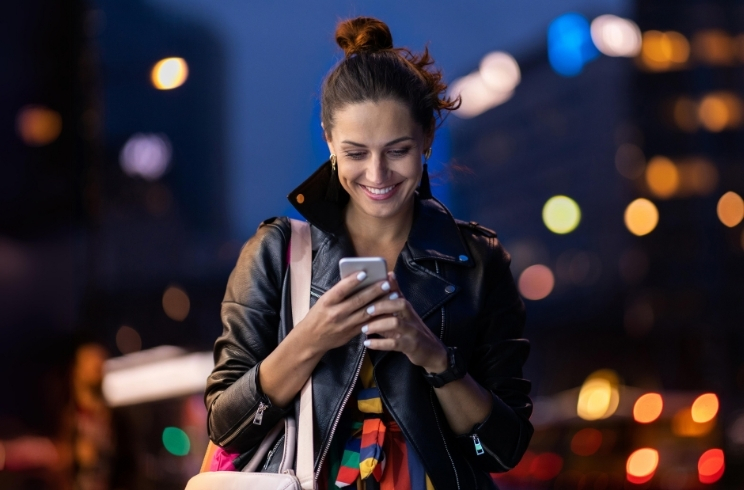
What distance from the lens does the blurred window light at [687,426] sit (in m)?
7.25

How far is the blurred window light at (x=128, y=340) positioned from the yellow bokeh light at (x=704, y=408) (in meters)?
4.10

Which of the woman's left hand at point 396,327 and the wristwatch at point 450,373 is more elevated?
the woman's left hand at point 396,327

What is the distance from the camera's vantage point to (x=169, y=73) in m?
6.54

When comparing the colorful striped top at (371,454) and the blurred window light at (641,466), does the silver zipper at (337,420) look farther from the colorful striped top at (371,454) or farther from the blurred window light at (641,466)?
the blurred window light at (641,466)

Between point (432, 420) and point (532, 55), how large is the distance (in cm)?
510

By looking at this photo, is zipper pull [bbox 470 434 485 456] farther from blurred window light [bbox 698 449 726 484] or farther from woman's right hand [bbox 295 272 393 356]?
blurred window light [bbox 698 449 726 484]

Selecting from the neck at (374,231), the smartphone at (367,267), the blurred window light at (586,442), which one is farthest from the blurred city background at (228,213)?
the smartphone at (367,267)

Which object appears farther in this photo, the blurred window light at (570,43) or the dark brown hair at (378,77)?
the blurred window light at (570,43)

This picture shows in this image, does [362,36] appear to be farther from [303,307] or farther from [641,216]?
[641,216]

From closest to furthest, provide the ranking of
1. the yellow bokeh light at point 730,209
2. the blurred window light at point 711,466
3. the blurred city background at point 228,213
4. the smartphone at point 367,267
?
the smartphone at point 367,267 → the blurred city background at point 228,213 → the blurred window light at point 711,466 → the yellow bokeh light at point 730,209

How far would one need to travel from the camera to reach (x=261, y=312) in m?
2.27

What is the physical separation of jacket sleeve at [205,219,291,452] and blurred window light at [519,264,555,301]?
195 inches

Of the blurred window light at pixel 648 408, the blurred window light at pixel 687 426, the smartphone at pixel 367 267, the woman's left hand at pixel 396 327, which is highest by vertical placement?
the smartphone at pixel 367 267

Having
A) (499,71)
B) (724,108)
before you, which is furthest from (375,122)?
(724,108)
